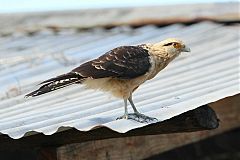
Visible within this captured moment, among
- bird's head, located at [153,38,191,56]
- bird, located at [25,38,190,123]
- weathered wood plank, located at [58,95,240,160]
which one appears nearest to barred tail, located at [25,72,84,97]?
bird, located at [25,38,190,123]

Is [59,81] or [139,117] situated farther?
[59,81]

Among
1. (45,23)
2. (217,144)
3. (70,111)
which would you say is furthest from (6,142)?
(45,23)

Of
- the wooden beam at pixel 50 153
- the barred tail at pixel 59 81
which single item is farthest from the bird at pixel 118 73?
the wooden beam at pixel 50 153

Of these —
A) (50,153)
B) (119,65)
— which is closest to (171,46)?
(119,65)

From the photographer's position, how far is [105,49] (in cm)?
627

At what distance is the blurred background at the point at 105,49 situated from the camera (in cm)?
421

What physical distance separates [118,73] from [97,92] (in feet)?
2.86

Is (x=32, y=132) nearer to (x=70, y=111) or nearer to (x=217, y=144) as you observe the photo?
(x=70, y=111)

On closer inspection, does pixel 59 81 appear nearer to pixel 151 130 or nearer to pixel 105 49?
pixel 151 130

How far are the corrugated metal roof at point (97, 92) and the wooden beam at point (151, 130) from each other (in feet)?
0.16

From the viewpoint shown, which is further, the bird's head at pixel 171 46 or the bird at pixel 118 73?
the bird's head at pixel 171 46

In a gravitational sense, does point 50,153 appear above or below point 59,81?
below

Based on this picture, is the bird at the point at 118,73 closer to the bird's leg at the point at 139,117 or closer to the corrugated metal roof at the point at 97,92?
the bird's leg at the point at 139,117

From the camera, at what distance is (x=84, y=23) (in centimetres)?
829
